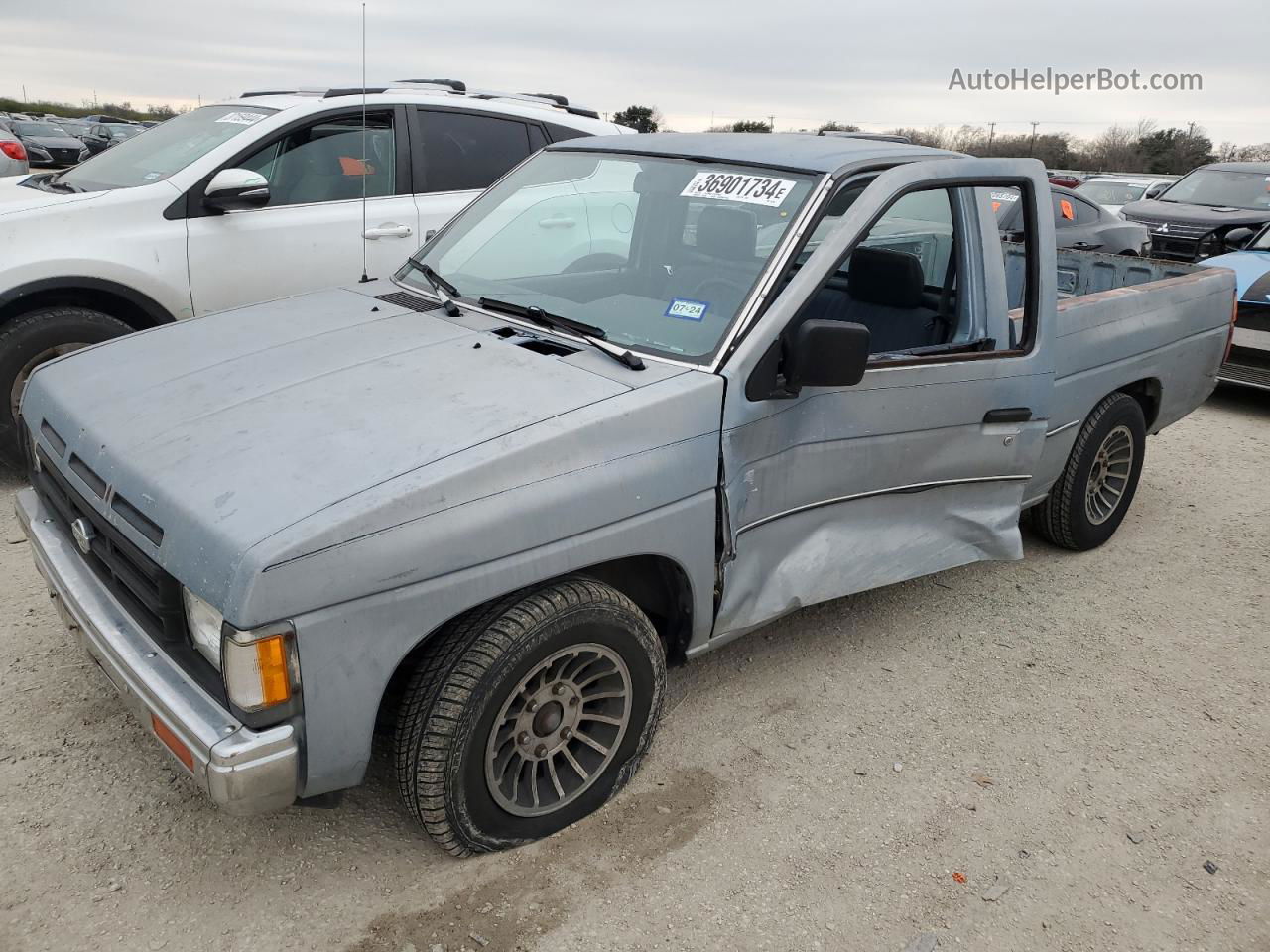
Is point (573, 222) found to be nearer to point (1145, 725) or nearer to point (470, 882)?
point (470, 882)

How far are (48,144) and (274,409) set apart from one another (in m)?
29.6

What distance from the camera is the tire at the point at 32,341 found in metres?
4.77

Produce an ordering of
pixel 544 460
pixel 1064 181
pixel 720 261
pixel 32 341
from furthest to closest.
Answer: pixel 1064 181, pixel 32 341, pixel 720 261, pixel 544 460

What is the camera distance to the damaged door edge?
10.1 ft

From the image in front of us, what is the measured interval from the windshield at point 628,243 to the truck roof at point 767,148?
0.15 feet

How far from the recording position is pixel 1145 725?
11.7 feet

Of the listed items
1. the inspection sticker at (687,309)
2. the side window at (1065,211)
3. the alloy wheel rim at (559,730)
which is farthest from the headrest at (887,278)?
the side window at (1065,211)

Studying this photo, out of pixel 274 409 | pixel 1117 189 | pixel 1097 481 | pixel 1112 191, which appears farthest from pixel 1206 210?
pixel 274 409

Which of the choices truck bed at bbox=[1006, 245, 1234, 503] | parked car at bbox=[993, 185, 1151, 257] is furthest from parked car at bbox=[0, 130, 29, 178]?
parked car at bbox=[993, 185, 1151, 257]

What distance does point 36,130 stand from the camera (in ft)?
95.5

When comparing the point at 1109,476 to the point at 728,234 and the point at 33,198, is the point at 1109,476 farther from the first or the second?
the point at 33,198

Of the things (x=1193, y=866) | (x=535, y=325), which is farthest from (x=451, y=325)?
(x=1193, y=866)

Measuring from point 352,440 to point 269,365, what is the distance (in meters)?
0.66

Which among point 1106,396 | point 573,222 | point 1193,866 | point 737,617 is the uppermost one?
point 573,222
